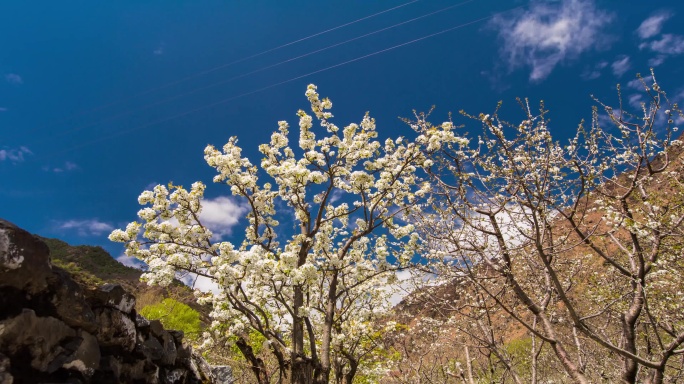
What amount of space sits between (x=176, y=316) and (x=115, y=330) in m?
19.9

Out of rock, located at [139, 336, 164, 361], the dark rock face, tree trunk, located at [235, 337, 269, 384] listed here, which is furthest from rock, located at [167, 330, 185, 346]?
tree trunk, located at [235, 337, 269, 384]

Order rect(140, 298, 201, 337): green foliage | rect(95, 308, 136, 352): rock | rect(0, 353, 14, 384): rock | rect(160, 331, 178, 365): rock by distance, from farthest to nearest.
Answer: rect(140, 298, 201, 337): green foliage, rect(160, 331, 178, 365): rock, rect(95, 308, 136, 352): rock, rect(0, 353, 14, 384): rock

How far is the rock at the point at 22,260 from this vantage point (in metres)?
3.84

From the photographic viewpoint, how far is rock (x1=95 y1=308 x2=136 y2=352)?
5.30 metres

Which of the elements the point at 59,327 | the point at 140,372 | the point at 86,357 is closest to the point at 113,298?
the point at 86,357

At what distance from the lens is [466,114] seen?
605 cm

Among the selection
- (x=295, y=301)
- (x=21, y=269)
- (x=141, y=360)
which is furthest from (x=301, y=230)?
(x=21, y=269)

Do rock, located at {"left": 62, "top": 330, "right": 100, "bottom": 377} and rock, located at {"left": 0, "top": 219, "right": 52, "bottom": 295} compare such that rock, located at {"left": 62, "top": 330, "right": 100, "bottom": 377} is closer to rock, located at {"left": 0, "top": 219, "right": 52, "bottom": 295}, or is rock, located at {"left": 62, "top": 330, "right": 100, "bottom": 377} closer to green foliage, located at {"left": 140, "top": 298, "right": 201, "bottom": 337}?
rock, located at {"left": 0, "top": 219, "right": 52, "bottom": 295}

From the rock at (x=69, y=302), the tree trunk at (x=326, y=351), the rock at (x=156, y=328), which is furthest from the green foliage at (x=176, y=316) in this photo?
the rock at (x=69, y=302)

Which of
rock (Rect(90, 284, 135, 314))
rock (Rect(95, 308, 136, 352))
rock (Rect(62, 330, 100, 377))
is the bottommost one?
rock (Rect(62, 330, 100, 377))

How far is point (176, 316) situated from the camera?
2331 cm

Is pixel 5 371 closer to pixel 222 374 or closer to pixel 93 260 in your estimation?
pixel 222 374

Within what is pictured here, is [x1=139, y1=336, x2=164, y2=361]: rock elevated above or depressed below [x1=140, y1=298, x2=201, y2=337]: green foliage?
below

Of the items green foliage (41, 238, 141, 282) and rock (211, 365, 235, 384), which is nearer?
rock (211, 365, 235, 384)
